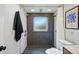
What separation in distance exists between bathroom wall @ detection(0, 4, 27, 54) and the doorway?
10 centimetres

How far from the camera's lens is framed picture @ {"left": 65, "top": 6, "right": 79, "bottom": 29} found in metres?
1.67

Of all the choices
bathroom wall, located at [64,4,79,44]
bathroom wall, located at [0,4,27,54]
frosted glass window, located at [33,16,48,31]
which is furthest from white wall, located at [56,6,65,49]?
bathroom wall, located at [0,4,27,54]

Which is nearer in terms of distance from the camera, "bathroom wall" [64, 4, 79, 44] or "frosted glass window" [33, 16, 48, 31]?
"bathroom wall" [64, 4, 79, 44]

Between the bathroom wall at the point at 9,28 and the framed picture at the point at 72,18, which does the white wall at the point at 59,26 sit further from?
the bathroom wall at the point at 9,28

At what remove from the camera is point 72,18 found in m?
1.74

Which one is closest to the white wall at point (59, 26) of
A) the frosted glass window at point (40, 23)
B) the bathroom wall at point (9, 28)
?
the frosted glass window at point (40, 23)

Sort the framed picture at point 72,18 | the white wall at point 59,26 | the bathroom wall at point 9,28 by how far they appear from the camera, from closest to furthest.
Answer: the bathroom wall at point 9,28, the framed picture at point 72,18, the white wall at point 59,26

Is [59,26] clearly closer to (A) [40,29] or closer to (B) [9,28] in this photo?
(A) [40,29]

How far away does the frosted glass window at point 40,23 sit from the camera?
1.98 metres

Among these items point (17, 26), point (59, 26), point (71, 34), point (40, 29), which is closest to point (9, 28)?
point (17, 26)

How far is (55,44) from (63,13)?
0.52 m

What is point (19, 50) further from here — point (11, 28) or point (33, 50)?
point (11, 28)

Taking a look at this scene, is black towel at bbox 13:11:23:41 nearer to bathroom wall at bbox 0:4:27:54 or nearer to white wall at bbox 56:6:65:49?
bathroom wall at bbox 0:4:27:54
